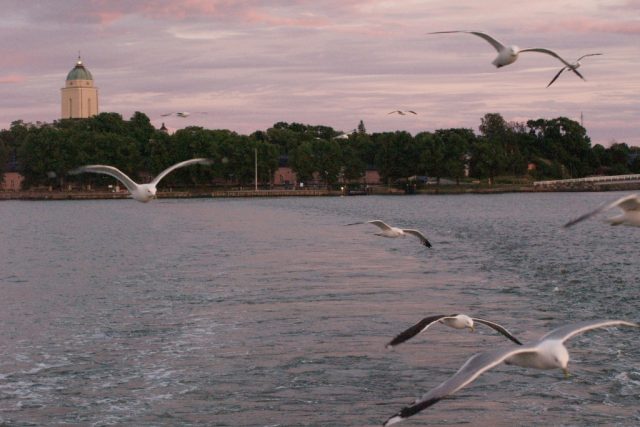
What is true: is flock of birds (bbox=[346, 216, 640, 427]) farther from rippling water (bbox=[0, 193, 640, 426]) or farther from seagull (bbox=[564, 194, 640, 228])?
rippling water (bbox=[0, 193, 640, 426])

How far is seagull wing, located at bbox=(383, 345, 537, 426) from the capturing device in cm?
1024

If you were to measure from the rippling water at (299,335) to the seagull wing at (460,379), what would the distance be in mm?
4915

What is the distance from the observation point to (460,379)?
11172mm

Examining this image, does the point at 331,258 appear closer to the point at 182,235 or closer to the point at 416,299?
the point at 416,299

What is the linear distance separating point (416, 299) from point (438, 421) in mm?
14911

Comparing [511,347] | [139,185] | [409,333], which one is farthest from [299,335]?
[511,347]

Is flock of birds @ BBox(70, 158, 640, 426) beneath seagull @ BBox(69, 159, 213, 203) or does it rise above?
beneath

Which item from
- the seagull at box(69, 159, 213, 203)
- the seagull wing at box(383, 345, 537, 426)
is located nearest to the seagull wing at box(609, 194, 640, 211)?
the seagull wing at box(383, 345, 537, 426)

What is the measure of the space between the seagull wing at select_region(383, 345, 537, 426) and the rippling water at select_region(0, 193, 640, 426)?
4915 mm

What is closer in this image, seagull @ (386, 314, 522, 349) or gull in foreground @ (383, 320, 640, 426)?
gull in foreground @ (383, 320, 640, 426)

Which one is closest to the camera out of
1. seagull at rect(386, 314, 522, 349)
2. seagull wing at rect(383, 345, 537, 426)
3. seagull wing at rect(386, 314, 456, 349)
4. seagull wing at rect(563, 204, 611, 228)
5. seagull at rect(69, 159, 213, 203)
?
seagull wing at rect(383, 345, 537, 426)

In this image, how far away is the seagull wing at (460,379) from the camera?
33.6ft

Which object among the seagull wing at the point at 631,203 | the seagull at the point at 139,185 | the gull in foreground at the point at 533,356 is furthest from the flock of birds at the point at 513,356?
the seagull at the point at 139,185

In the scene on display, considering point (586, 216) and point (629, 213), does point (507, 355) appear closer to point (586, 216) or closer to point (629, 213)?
point (586, 216)
